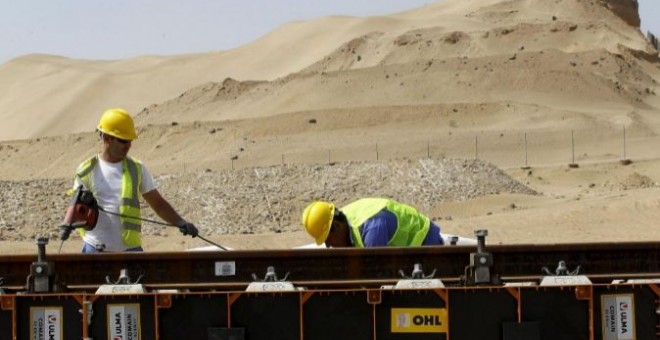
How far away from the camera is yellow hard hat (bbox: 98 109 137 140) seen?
8.30m

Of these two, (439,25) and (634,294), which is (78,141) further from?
(634,294)

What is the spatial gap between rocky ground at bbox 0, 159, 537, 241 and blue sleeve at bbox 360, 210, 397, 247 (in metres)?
15.3

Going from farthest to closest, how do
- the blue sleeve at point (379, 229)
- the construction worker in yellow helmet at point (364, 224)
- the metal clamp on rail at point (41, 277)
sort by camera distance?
the construction worker in yellow helmet at point (364, 224) < the blue sleeve at point (379, 229) < the metal clamp on rail at point (41, 277)

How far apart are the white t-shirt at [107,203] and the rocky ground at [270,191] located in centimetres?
1524

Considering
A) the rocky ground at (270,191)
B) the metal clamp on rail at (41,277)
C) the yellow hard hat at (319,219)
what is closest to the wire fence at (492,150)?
the rocky ground at (270,191)

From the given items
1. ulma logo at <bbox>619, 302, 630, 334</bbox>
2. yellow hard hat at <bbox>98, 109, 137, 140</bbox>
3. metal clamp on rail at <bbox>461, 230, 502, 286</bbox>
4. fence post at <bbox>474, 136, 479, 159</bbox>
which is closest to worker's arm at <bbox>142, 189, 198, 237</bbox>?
yellow hard hat at <bbox>98, 109, 137, 140</bbox>

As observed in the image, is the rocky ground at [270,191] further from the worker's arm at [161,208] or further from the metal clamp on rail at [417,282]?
the metal clamp on rail at [417,282]

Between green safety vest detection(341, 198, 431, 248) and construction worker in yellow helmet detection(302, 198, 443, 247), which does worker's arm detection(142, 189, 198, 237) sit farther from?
green safety vest detection(341, 198, 431, 248)

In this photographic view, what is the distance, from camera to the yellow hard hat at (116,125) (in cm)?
830

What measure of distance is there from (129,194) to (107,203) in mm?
146

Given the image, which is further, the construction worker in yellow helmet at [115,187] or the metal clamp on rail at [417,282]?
the construction worker in yellow helmet at [115,187]

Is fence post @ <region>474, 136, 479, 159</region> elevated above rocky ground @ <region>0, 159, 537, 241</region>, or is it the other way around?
fence post @ <region>474, 136, 479, 159</region>

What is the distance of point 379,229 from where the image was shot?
8477 mm

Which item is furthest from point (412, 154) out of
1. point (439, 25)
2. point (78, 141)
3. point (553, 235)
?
point (439, 25)
